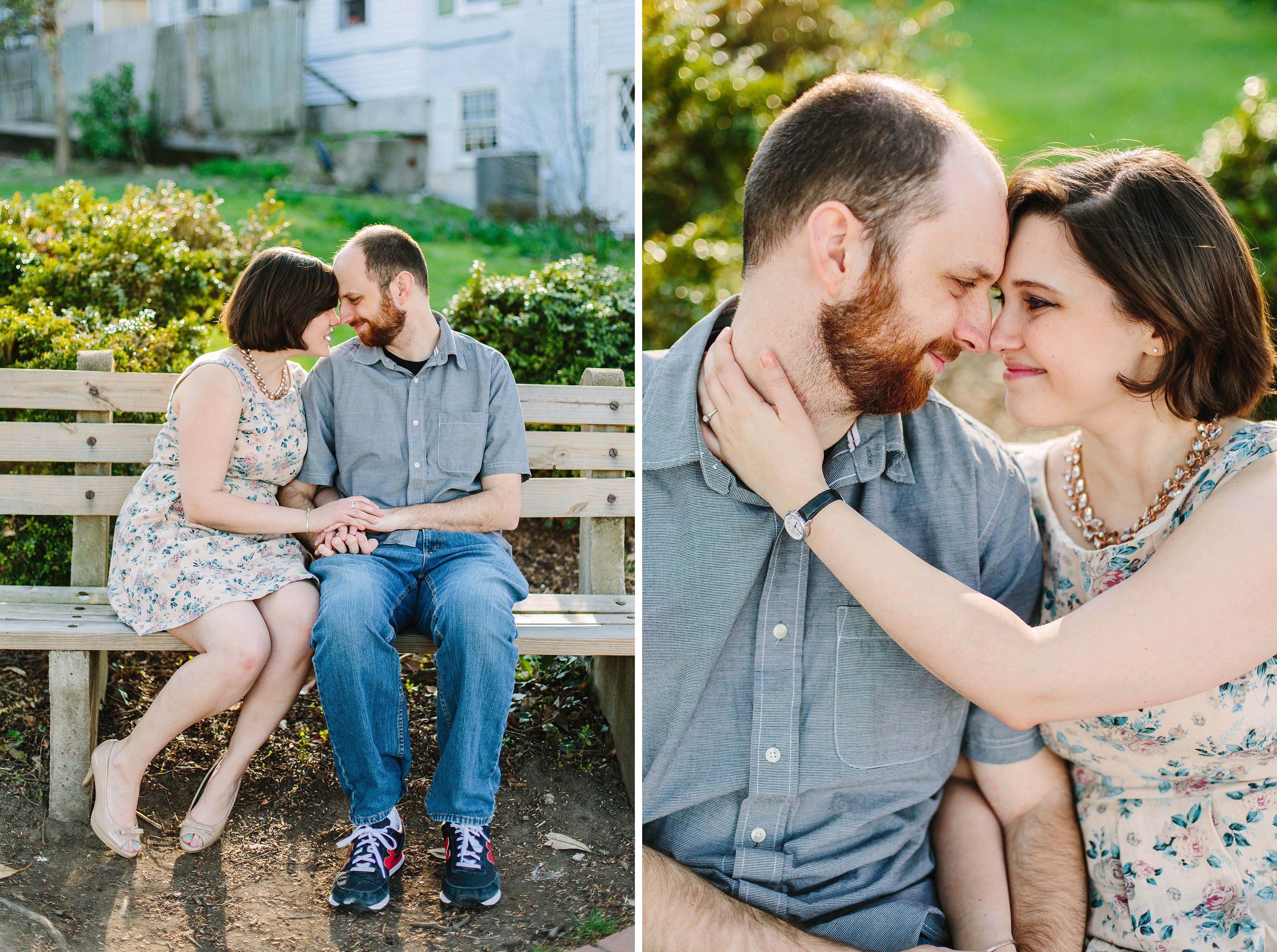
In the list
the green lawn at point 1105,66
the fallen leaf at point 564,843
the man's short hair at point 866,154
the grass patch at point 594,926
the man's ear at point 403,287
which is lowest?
the grass patch at point 594,926

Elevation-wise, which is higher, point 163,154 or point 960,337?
point 163,154

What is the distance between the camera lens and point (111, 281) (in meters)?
2.74

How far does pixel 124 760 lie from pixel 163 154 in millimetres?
1754

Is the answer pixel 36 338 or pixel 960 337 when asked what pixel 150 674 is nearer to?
pixel 36 338

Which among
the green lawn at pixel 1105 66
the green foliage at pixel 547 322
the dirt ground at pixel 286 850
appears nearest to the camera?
the dirt ground at pixel 286 850

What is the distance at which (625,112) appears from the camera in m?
4.48

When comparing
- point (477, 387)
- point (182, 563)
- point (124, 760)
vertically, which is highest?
point (477, 387)

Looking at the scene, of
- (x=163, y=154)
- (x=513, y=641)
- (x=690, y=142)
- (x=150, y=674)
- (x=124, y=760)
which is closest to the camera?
(x=124, y=760)

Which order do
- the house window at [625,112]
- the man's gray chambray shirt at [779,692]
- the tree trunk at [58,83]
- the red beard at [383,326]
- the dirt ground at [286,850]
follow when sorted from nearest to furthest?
the man's gray chambray shirt at [779,692]
the dirt ground at [286,850]
the red beard at [383,326]
the tree trunk at [58,83]
the house window at [625,112]

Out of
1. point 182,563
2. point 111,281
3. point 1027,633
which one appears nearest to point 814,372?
point 1027,633

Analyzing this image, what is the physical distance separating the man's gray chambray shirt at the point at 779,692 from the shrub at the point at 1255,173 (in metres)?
5.06

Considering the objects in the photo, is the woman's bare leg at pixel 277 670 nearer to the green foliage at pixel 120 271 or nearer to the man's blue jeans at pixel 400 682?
the man's blue jeans at pixel 400 682

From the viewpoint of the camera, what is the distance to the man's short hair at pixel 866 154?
1.81 m

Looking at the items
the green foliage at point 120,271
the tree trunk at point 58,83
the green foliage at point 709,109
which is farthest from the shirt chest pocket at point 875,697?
the green foliage at point 709,109
